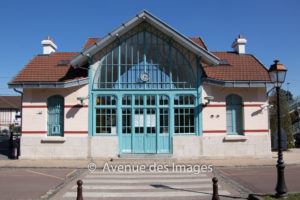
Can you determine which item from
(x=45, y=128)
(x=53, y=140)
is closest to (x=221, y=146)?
(x=53, y=140)

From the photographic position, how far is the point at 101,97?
50.0 ft

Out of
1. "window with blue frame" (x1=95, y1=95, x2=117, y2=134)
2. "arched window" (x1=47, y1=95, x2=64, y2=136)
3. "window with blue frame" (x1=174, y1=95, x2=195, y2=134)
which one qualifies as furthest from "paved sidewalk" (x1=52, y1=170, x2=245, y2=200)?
"arched window" (x1=47, y1=95, x2=64, y2=136)

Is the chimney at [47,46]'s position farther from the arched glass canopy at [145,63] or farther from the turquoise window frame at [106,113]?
the turquoise window frame at [106,113]

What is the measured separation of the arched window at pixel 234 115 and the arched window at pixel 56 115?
9.08 metres

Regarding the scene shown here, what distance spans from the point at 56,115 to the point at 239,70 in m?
10.5

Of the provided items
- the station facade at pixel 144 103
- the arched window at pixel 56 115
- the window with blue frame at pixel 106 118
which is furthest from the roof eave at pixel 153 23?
the window with blue frame at pixel 106 118

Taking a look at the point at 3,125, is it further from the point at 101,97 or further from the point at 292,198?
the point at 292,198

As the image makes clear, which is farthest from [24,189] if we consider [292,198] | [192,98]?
[192,98]

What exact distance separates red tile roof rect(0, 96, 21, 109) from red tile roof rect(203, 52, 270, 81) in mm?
50099

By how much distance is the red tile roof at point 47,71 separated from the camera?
15.1 m

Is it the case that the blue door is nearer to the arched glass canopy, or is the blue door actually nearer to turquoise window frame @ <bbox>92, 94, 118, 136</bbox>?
turquoise window frame @ <bbox>92, 94, 118, 136</bbox>

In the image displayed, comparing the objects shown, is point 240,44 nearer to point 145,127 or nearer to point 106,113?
point 145,127

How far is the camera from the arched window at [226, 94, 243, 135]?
15.6m

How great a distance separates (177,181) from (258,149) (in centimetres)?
721
